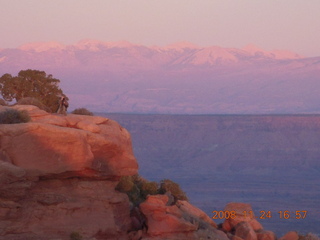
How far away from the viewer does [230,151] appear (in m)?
147

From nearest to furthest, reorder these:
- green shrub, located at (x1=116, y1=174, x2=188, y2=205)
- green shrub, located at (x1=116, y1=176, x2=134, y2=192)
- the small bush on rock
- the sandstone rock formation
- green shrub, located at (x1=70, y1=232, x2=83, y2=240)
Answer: the sandstone rock formation, green shrub, located at (x1=70, y1=232, x2=83, y2=240), green shrub, located at (x1=116, y1=176, x2=134, y2=192), green shrub, located at (x1=116, y1=174, x2=188, y2=205), the small bush on rock

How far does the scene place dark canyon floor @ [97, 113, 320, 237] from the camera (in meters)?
126

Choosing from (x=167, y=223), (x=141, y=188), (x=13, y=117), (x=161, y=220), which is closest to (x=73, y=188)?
(x=13, y=117)

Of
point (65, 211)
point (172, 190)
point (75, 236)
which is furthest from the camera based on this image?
point (172, 190)

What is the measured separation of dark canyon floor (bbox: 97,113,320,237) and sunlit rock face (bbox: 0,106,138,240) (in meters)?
83.6

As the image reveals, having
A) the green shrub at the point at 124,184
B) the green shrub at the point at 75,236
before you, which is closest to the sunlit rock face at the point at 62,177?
the green shrub at the point at 75,236

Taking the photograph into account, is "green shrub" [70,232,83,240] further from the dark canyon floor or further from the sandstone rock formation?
the dark canyon floor

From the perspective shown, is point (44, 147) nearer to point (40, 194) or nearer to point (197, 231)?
point (40, 194)

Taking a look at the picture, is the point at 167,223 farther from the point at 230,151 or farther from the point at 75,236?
the point at 230,151

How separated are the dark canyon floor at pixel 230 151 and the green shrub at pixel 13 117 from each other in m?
85.0

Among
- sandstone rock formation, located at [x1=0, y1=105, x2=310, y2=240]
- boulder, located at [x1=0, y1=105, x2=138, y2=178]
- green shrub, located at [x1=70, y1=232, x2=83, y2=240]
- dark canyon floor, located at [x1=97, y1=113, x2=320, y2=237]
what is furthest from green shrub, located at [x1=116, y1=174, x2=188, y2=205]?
dark canyon floor, located at [x1=97, y1=113, x2=320, y2=237]

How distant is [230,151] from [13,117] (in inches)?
4644

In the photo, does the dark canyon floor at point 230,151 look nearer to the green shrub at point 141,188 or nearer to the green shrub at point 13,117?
the green shrub at point 141,188

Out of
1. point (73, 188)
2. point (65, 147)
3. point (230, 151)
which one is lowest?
point (230, 151)
